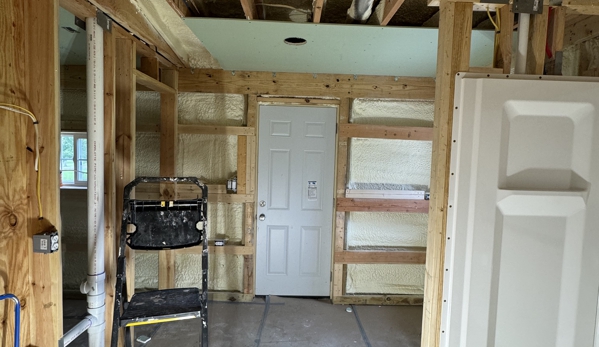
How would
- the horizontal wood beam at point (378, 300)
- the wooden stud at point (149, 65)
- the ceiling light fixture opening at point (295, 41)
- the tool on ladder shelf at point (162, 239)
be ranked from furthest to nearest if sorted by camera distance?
the horizontal wood beam at point (378, 300), the wooden stud at point (149, 65), the ceiling light fixture opening at point (295, 41), the tool on ladder shelf at point (162, 239)

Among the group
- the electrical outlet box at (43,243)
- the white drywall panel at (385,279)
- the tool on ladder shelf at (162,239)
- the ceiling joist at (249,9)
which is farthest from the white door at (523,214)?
the white drywall panel at (385,279)

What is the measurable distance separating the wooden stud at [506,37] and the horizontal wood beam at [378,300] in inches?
96.6

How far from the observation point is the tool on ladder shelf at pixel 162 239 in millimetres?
1646

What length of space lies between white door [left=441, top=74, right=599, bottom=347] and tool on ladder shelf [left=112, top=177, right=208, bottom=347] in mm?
1301

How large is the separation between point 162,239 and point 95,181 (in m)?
0.47

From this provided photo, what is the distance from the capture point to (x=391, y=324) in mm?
2693

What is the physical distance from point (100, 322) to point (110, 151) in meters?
0.95

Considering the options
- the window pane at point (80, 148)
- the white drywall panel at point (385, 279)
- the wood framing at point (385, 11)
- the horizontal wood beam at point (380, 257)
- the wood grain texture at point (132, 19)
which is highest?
the wood framing at point (385, 11)

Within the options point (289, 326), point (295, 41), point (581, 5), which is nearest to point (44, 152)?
point (295, 41)

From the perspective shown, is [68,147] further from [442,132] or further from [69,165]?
[442,132]

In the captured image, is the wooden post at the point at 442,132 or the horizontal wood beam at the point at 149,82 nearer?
the wooden post at the point at 442,132

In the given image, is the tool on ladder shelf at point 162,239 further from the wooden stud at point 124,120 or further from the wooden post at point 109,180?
the wooden stud at point 124,120

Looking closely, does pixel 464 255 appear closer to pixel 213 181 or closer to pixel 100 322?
pixel 100 322

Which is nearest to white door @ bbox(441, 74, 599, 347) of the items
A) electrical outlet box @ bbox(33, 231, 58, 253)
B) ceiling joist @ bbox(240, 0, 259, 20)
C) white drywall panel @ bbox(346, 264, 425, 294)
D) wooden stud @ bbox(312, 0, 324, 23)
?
wooden stud @ bbox(312, 0, 324, 23)
